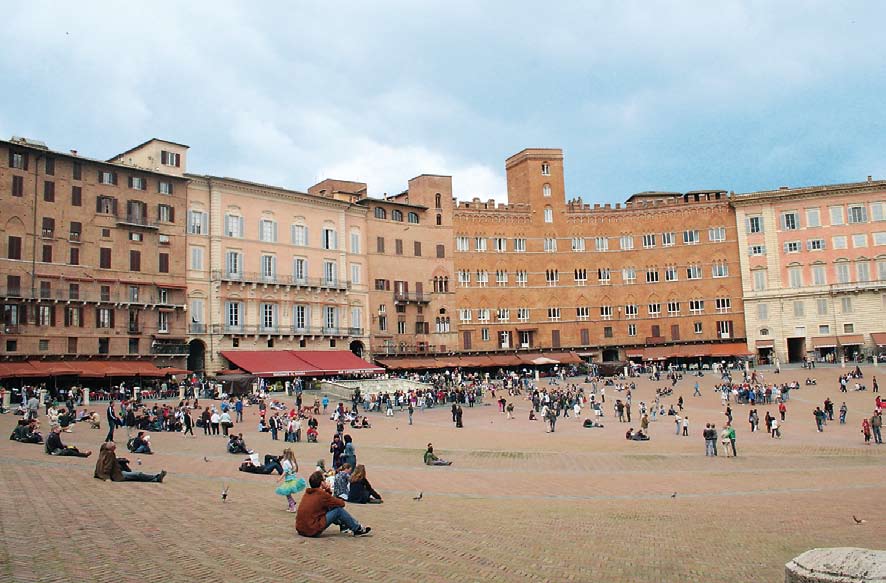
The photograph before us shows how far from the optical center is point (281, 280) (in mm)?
62812

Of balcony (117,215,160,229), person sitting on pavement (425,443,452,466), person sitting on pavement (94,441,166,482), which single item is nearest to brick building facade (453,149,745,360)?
balcony (117,215,160,229)

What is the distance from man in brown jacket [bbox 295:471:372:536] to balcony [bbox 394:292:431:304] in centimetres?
5862

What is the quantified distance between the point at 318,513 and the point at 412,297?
59.7 metres

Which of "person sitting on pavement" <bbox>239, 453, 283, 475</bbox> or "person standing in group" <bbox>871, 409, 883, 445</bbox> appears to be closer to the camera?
"person sitting on pavement" <bbox>239, 453, 283, 475</bbox>

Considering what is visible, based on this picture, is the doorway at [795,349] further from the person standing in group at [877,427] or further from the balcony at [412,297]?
the person standing in group at [877,427]

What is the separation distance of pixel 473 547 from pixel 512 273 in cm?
6464

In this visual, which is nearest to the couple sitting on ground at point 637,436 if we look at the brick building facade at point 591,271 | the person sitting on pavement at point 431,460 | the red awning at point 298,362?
the person sitting on pavement at point 431,460

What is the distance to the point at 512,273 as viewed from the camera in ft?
249

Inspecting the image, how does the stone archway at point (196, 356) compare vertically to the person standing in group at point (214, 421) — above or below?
above

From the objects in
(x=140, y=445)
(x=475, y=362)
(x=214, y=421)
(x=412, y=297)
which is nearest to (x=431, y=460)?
(x=140, y=445)

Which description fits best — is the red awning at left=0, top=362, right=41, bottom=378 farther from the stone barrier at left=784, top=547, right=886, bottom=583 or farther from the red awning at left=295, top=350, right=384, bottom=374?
the stone barrier at left=784, top=547, right=886, bottom=583

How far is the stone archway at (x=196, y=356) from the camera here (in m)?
58.3

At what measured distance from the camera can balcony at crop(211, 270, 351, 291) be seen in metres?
59.3

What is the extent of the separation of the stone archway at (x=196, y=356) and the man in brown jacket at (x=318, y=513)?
160ft
